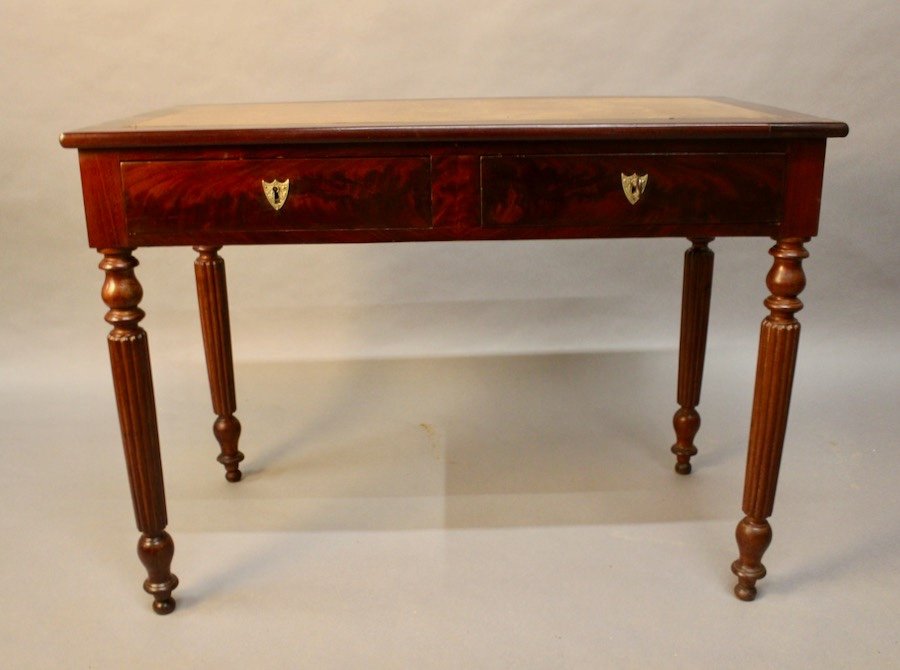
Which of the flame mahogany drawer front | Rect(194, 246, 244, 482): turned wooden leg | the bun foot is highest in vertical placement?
the flame mahogany drawer front

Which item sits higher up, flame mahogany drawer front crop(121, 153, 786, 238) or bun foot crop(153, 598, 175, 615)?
flame mahogany drawer front crop(121, 153, 786, 238)

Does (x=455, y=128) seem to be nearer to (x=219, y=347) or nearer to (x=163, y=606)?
(x=219, y=347)

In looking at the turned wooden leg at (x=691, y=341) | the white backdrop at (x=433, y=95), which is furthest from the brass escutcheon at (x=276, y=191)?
the white backdrop at (x=433, y=95)

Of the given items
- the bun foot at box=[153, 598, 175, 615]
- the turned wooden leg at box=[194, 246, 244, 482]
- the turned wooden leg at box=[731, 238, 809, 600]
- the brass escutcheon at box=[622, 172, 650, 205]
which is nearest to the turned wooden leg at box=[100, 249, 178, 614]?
the bun foot at box=[153, 598, 175, 615]

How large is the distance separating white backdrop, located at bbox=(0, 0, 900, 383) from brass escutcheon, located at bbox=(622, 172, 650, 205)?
58.7 inches

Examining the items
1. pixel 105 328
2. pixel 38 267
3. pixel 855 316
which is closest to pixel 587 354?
pixel 855 316

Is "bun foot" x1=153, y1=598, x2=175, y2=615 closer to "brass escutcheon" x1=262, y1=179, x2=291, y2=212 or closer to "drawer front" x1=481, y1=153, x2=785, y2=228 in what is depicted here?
"brass escutcheon" x1=262, y1=179, x2=291, y2=212

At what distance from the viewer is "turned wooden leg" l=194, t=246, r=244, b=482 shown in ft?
8.46

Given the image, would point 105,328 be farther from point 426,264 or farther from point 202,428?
point 426,264

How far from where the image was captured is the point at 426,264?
11.5 feet

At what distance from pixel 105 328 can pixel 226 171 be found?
5.99ft

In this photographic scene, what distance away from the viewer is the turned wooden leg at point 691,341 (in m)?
2.57

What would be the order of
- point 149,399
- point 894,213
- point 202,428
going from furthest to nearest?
point 894,213, point 202,428, point 149,399

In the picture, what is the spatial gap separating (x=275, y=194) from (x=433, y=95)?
1525 millimetres
